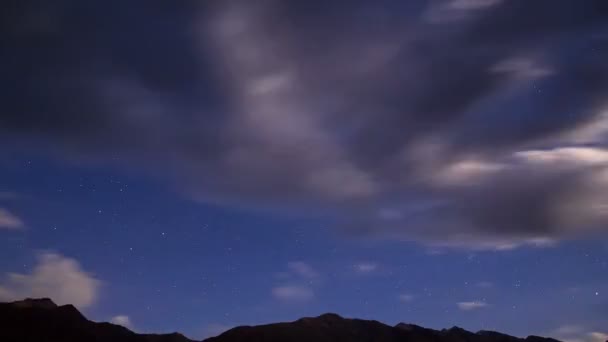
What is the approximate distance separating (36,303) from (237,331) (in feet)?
175

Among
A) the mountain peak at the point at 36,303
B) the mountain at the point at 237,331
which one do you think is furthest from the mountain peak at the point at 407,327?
the mountain peak at the point at 36,303

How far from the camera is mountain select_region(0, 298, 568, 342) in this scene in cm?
12825

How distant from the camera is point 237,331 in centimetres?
15588

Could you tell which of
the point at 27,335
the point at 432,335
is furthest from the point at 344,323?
the point at 27,335

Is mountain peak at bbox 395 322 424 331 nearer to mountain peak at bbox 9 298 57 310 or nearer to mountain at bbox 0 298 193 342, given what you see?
mountain at bbox 0 298 193 342

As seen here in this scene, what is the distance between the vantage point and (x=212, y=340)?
15275 centimetres

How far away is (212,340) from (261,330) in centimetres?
1396

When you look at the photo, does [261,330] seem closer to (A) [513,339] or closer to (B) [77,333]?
(B) [77,333]

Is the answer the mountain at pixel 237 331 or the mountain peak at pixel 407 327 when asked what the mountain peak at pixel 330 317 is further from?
the mountain peak at pixel 407 327

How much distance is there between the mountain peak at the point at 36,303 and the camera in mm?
136962

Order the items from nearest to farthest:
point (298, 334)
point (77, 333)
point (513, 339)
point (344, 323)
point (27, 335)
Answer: point (27, 335), point (77, 333), point (298, 334), point (344, 323), point (513, 339)

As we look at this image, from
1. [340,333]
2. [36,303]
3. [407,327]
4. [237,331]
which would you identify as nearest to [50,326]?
[36,303]

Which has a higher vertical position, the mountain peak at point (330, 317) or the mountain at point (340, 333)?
the mountain peak at point (330, 317)

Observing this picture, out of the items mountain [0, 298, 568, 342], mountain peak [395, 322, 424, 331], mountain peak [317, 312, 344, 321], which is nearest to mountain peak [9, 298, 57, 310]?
mountain [0, 298, 568, 342]
